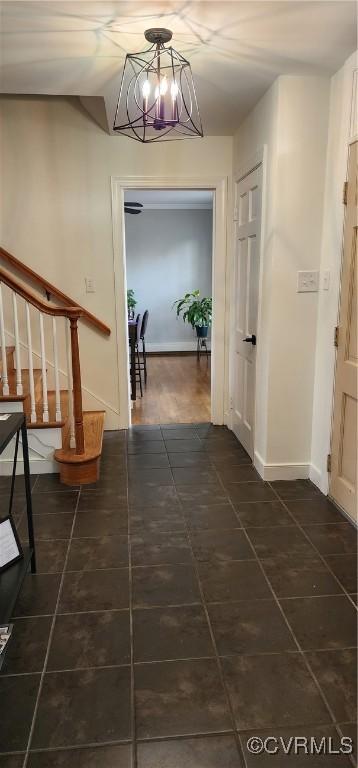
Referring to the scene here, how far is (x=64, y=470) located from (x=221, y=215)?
233cm

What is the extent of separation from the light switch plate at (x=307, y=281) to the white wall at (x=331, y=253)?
7 cm

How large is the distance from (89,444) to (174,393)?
7.36 ft

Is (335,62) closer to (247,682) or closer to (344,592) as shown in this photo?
(344,592)

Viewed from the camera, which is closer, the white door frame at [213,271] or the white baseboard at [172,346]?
the white door frame at [213,271]

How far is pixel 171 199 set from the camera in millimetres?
7184

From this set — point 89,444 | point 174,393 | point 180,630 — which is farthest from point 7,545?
point 174,393

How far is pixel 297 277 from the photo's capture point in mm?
2930

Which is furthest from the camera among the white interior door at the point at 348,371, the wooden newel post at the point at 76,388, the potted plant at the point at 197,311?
the potted plant at the point at 197,311

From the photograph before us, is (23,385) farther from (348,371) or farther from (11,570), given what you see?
(348,371)

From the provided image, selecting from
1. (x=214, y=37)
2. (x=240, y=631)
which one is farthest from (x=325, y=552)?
(x=214, y=37)

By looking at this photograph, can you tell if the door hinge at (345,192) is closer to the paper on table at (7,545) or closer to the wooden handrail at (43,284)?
the wooden handrail at (43,284)

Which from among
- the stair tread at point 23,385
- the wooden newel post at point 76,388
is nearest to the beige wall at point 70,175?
the stair tread at point 23,385

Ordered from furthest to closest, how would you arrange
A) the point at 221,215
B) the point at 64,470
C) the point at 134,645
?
the point at 221,215 < the point at 64,470 < the point at 134,645

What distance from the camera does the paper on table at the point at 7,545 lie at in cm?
195
